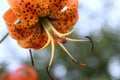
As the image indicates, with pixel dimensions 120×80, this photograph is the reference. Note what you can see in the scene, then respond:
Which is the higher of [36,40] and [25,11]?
[25,11]

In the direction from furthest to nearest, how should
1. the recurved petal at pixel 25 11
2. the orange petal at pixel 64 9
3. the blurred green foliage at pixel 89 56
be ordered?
the blurred green foliage at pixel 89 56 < the orange petal at pixel 64 9 < the recurved petal at pixel 25 11

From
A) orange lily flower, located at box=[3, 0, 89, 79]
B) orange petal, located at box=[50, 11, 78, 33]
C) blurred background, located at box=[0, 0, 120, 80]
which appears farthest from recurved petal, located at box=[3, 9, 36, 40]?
blurred background, located at box=[0, 0, 120, 80]

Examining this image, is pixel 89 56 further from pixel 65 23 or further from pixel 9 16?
pixel 9 16

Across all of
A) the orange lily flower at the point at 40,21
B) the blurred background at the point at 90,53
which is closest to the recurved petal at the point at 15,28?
the orange lily flower at the point at 40,21

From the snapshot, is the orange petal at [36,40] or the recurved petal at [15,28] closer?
the recurved petal at [15,28]

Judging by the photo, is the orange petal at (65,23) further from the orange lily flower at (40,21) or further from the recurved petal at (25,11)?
the recurved petal at (25,11)

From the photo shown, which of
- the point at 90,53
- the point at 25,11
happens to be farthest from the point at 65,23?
the point at 90,53

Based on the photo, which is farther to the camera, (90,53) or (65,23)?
(90,53)

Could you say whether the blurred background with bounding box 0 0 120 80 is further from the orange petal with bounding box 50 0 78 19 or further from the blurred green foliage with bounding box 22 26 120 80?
the orange petal with bounding box 50 0 78 19
